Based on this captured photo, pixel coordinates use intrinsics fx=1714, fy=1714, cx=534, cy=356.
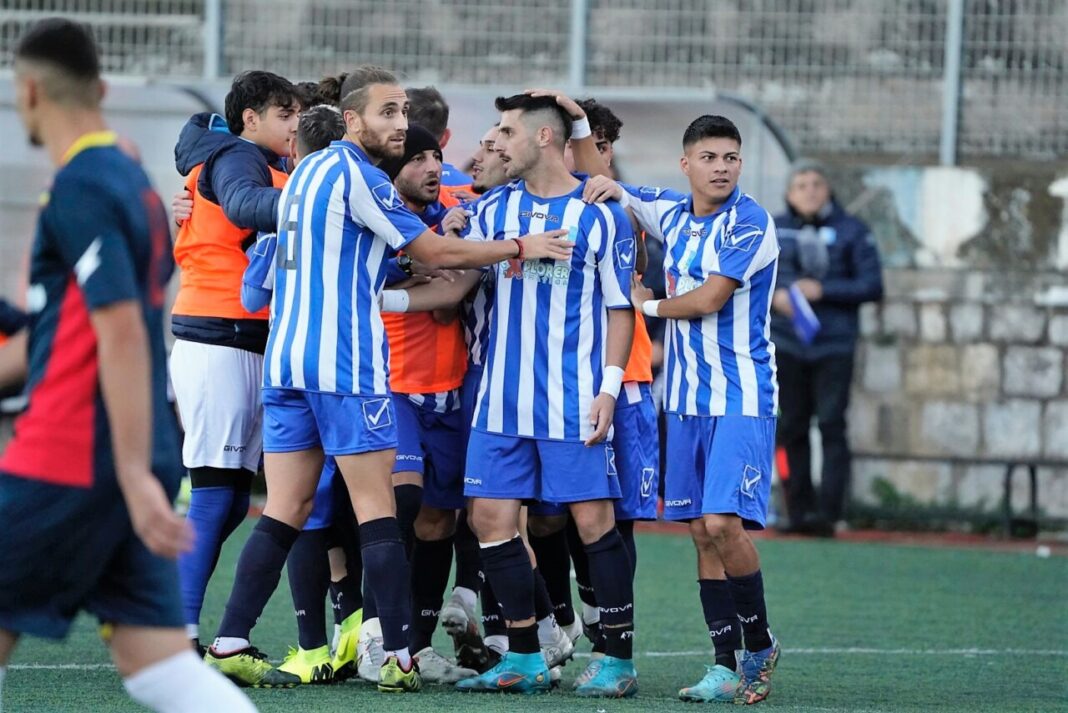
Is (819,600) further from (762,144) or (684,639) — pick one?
(762,144)

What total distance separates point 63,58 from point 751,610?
3283 millimetres

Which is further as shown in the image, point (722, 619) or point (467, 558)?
point (467, 558)

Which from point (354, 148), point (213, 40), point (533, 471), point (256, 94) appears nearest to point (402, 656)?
point (533, 471)

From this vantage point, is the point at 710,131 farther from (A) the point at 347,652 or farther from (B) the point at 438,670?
(A) the point at 347,652

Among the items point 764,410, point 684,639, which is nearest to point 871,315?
point 684,639

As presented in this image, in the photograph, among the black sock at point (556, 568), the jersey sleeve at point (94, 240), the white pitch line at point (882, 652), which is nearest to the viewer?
the jersey sleeve at point (94, 240)

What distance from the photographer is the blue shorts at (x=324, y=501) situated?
6.12 m

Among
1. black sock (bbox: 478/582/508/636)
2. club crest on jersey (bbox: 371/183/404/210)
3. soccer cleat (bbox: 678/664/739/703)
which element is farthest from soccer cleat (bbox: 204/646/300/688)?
club crest on jersey (bbox: 371/183/404/210)

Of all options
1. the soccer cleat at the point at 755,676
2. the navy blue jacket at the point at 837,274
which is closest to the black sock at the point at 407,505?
the soccer cleat at the point at 755,676

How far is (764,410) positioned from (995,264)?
6729 millimetres

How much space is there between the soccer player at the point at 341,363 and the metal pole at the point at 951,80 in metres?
7.36

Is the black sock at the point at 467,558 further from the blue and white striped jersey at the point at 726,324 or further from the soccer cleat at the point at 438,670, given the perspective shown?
the blue and white striped jersey at the point at 726,324

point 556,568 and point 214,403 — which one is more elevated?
point 214,403

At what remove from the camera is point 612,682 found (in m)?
5.82
